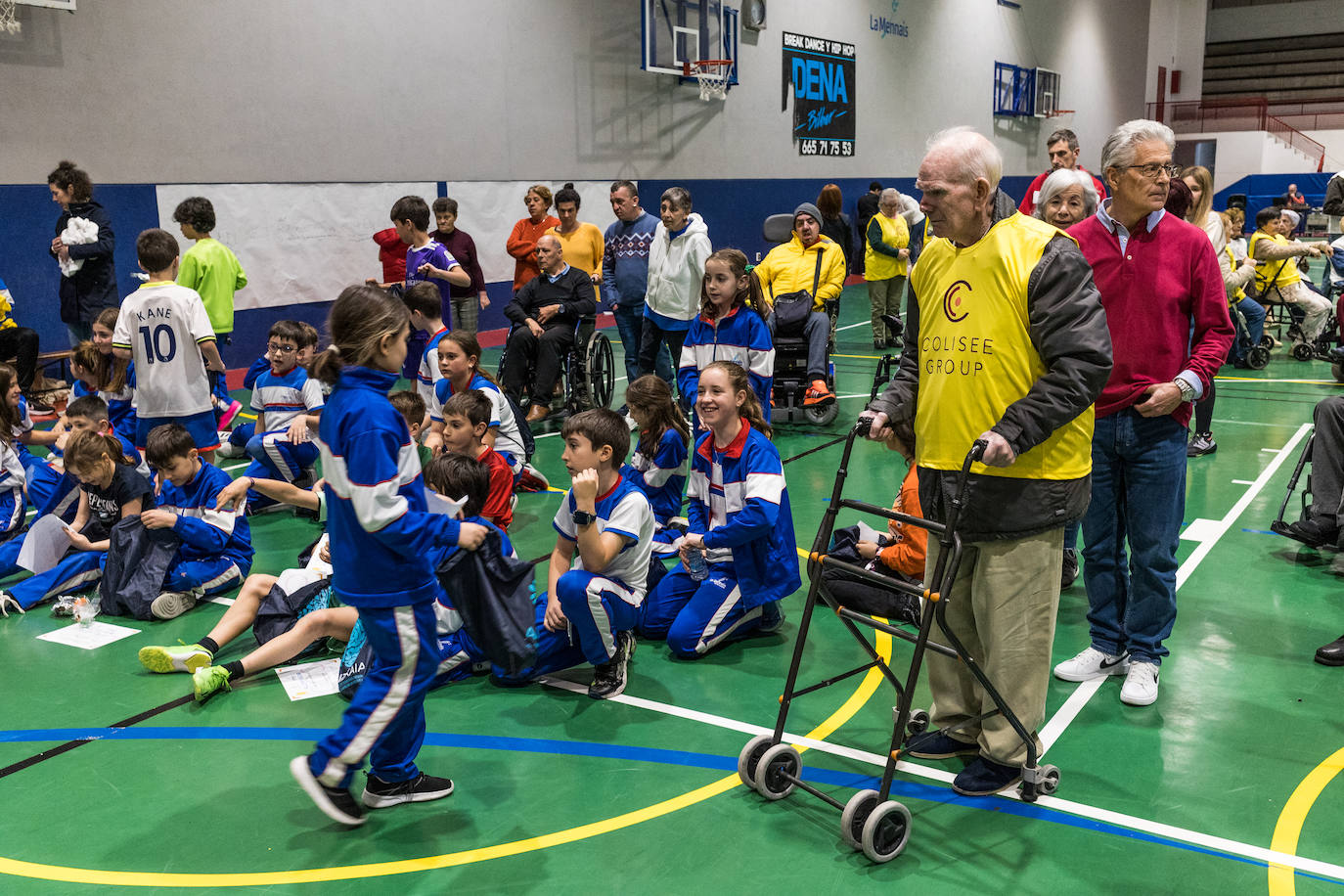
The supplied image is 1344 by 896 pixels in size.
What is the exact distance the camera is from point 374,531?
2908 millimetres

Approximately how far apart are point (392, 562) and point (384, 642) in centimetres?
23

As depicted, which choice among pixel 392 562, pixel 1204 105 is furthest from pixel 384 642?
pixel 1204 105

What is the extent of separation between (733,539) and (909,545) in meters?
0.89

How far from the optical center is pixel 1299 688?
407 cm

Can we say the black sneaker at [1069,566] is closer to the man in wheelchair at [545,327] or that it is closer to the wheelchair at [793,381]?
the wheelchair at [793,381]

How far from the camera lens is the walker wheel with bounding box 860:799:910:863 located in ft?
9.55

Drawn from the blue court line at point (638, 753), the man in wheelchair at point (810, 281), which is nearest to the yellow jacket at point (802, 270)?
the man in wheelchair at point (810, 281)

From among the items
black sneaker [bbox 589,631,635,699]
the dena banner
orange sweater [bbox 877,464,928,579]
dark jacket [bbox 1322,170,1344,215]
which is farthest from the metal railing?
black sneaker [bbox 589,631,635,699]

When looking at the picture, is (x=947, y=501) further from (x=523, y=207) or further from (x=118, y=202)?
(x=523, y=207)

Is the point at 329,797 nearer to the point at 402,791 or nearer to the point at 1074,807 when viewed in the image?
the point at 402,791

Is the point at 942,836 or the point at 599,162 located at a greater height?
the point at 599,162

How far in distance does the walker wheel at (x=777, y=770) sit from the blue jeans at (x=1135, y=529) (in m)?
1.54

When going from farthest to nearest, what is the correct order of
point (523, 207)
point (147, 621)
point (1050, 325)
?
point (523, 207), point (147, 621), point (1050, 325)

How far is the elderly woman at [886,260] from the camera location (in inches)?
457
